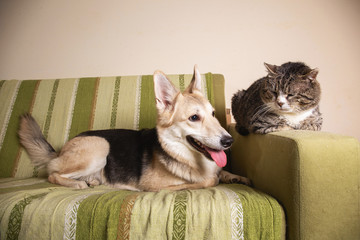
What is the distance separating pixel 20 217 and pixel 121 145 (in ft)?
2.54

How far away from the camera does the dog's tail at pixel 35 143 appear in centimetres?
177

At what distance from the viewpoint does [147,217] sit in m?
0.97

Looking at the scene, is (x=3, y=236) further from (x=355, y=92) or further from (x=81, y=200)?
(x=355, y=92)

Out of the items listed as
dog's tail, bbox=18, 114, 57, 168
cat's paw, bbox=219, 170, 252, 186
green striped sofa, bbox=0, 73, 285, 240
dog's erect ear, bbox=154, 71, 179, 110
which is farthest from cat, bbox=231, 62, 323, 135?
dog's tail, bbox=18, 114, 57, 168

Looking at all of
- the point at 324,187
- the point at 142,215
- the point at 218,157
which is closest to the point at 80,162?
the point at 142,215

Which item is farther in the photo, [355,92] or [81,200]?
[355,92]

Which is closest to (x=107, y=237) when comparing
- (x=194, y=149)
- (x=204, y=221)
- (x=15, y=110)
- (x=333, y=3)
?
(x=204, y=221)

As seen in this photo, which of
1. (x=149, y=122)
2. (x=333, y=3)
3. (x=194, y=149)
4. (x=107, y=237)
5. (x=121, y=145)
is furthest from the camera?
(x=333, y=3)

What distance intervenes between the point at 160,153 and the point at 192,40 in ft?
5.66

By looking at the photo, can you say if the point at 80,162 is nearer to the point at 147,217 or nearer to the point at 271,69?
the point at 147,217

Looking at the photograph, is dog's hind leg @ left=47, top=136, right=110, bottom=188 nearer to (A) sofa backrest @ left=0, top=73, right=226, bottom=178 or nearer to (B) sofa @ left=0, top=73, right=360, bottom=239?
(B) sofa @ left=0, top=73, right=360, bottom=239

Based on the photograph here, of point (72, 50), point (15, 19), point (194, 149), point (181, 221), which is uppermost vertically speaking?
point (15, 19)

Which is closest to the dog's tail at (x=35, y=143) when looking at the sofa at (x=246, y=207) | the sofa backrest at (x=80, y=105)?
the sofa backrest at (x=80, y=105)

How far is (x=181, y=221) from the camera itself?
946 millimetres
